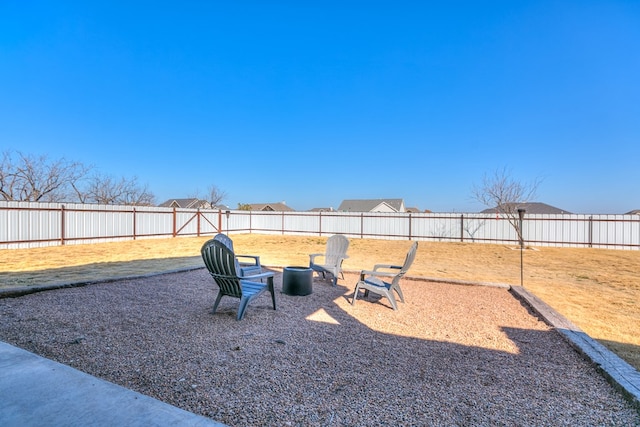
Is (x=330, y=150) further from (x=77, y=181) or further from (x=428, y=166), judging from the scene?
(x=77, y=181)

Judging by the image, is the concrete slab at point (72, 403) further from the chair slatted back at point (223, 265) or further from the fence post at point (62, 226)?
the fence post at point (62, 226)

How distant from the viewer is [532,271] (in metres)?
8.33

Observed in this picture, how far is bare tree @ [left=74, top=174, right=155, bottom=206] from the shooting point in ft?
84.2

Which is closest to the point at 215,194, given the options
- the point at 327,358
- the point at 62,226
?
the point at 62,226

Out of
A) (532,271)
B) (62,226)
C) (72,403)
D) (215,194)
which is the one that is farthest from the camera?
(215,194)

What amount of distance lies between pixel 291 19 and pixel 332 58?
11.0 ft

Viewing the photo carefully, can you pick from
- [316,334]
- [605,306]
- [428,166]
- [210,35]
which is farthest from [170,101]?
[605,306]

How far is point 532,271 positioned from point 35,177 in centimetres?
2772

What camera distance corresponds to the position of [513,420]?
6.19 ft

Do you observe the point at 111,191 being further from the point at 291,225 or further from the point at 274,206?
the point at 274,206

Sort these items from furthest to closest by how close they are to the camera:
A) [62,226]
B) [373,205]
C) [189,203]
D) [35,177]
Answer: [373,205] → [189,203] → [35,177] → [62,226]

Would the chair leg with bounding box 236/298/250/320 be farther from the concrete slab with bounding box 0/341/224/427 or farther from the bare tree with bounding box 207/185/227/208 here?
the bare tree with bounding box 207/185/227/208

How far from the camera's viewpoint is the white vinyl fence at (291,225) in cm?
1196

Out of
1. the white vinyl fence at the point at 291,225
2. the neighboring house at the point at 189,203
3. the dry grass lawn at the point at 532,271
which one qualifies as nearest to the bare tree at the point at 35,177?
the white vinyl fence at the point at 291,225
